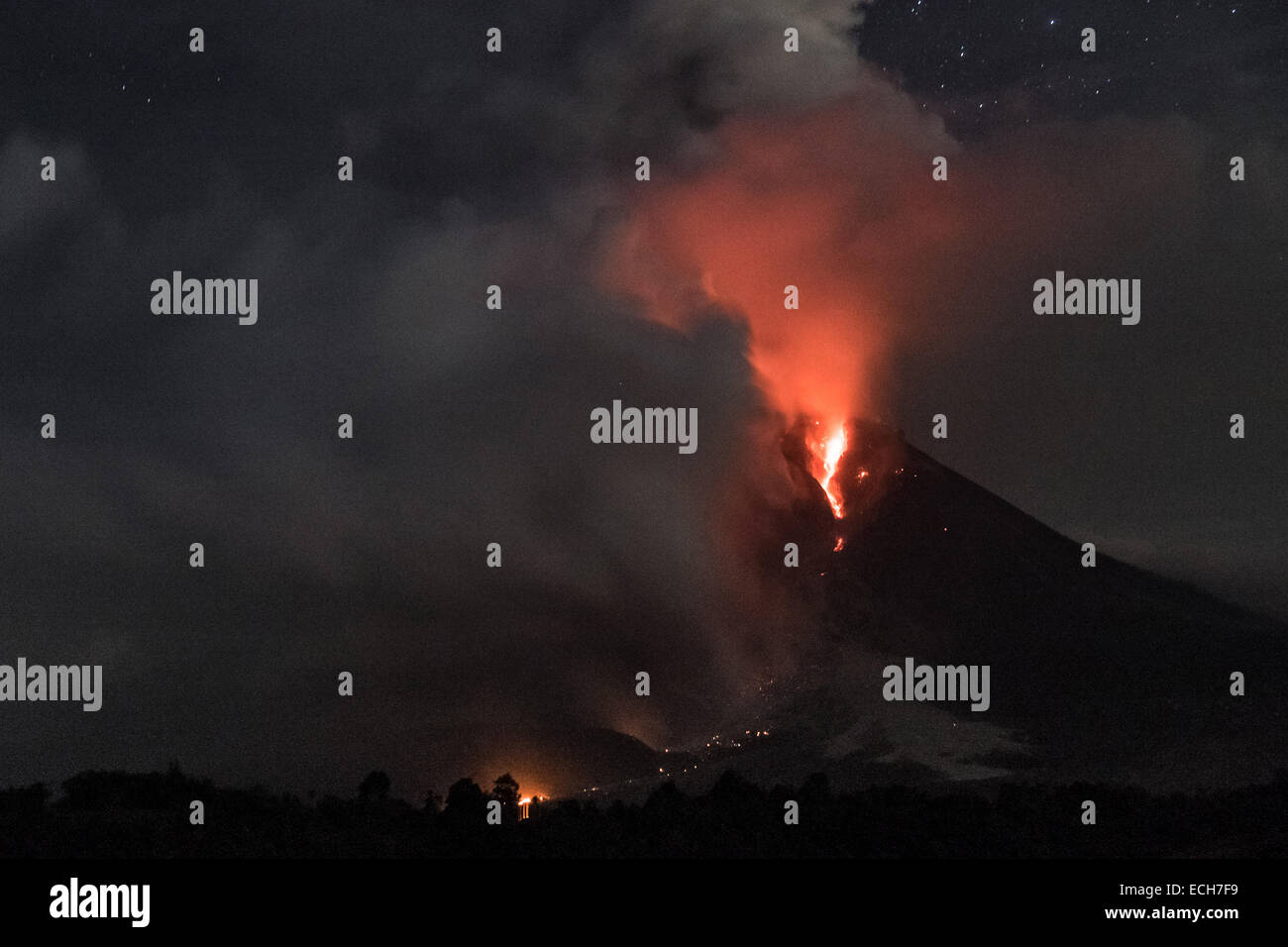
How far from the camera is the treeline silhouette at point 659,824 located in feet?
121

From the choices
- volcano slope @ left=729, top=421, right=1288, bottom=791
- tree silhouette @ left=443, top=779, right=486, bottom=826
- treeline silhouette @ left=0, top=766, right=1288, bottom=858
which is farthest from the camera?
volcano slope @ left=729, top=421, right=1288, bottom=791

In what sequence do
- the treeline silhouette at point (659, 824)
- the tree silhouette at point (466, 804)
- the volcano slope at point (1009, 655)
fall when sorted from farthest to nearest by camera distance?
the volcano slope at point (1009, 655)
the tree silhouette at point (466, 804)
the treeline silhouette at point (659, 824)

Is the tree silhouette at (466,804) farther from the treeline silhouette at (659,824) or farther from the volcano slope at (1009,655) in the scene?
the volcano slope at (1009,655)

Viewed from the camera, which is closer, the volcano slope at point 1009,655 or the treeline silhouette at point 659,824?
the treeline silhouette at point 659,824

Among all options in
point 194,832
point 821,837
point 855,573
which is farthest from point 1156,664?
point 194,832

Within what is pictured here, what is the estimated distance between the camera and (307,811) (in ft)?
141

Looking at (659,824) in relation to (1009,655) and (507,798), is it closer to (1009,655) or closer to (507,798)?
(507,798)

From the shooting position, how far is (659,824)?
1877 inches

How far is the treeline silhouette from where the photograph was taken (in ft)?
121

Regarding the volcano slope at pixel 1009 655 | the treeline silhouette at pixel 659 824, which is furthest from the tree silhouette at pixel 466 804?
the volcano slope at pixel 1009 655

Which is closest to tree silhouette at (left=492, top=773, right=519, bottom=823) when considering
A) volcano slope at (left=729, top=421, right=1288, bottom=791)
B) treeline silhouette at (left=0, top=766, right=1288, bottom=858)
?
treeline silhouette at (left=0, top=766, right=1288, bottom=858)

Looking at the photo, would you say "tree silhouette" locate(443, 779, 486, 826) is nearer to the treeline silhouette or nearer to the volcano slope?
the treeline silhouette

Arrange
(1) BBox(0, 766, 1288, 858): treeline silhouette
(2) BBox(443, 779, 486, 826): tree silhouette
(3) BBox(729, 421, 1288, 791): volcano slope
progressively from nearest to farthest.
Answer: (1) BBox(0, 766, 1288, 858): treeline silhouette → (2) BBox(443, 779, 486, 826): tree silhouette → (3) BBox(729, 421, 1288, 791): volcano slope

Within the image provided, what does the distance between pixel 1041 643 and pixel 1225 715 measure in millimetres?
16583
